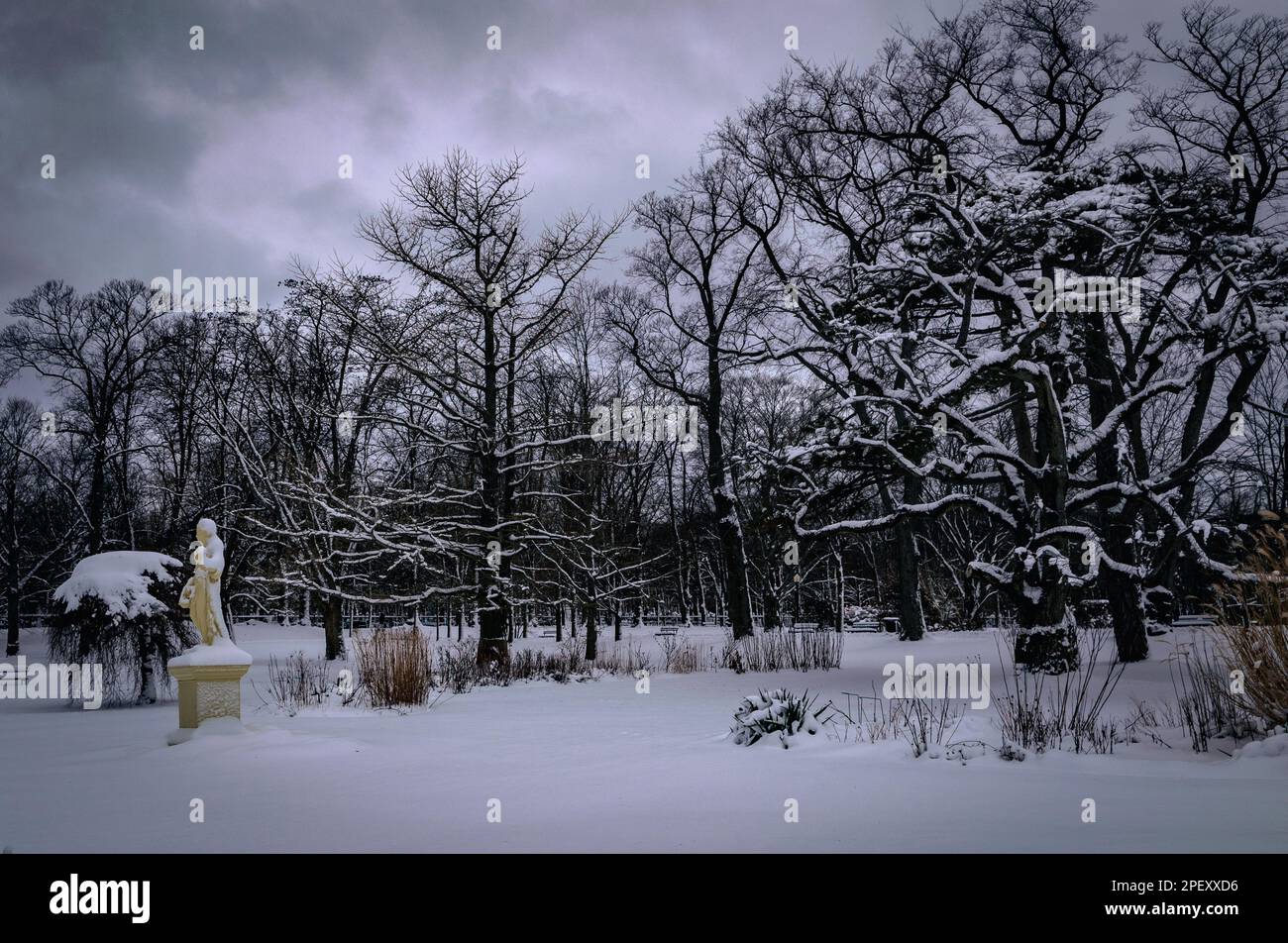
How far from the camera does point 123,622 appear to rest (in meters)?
12.0

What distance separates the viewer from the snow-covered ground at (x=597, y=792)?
3.92m

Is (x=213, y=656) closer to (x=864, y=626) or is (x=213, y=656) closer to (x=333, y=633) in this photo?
(x=333, y=633)

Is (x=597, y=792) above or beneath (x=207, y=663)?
beneath

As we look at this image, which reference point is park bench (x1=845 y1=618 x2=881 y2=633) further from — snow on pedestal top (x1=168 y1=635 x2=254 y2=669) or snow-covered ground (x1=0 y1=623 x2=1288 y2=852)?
snow on pedestal top (x1=168 y1=635 x2=254 y2=669)

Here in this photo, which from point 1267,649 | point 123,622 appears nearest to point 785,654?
point 1267,649

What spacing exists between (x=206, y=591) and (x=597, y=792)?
563 cm

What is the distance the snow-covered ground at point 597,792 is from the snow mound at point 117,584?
3241 mm

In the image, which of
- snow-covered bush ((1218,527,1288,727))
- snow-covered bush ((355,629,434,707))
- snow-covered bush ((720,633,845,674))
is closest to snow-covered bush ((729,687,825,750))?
snow-covered bush ((1218,527,1288,727))

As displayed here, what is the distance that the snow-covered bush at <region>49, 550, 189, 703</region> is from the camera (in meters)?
11.8

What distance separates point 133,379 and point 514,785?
78.7 feet

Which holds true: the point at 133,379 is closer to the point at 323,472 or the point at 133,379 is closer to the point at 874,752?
the point at 323,472

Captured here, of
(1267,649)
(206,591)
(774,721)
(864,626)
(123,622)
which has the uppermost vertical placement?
(206,591)

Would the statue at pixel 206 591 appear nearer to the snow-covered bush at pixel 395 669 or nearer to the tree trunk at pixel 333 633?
the snow-covered bush at pixel 395 669
